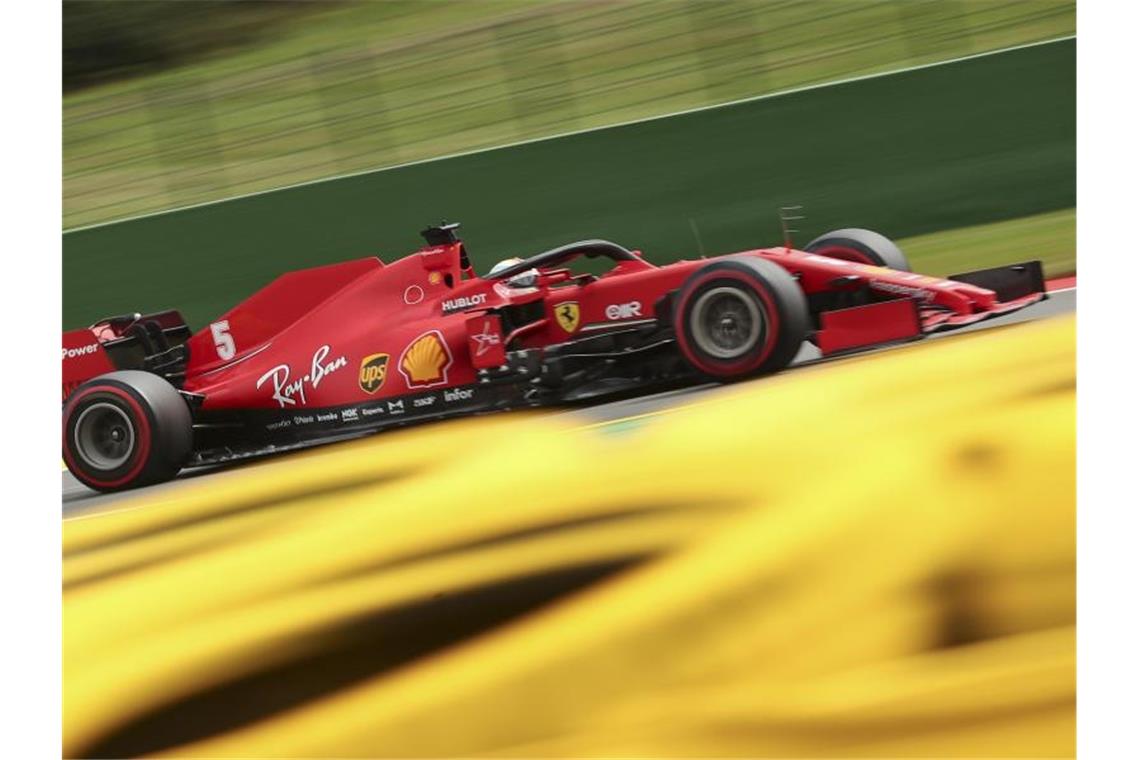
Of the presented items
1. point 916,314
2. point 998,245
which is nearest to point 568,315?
point 916,314

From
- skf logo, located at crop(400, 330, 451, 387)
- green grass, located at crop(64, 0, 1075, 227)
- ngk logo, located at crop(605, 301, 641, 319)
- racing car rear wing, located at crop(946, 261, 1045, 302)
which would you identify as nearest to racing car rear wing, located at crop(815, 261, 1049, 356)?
racing car rear wing, located at crop(946, 261, 1045, 302)

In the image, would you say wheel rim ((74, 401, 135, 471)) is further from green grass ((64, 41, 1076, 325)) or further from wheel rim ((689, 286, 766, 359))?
green grass ((64, 41, 1076, 325))

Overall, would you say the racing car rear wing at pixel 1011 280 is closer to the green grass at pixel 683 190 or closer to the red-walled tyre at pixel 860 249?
the red-walled tyre at pixel 860 249

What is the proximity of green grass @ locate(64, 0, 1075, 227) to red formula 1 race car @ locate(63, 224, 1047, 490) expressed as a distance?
11.0ft

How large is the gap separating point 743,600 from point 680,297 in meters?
2.32

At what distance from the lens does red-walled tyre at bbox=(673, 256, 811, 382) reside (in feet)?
24.1

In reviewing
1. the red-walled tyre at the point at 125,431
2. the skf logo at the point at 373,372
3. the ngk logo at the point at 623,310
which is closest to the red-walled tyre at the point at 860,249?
the ngk logo at the point at 623,310

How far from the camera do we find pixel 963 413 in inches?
261

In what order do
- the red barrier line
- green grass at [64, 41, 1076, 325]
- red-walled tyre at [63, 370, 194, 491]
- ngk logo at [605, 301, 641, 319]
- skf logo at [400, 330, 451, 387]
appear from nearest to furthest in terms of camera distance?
ngk logo at [605, 301, 641, 319]
skf logo at [400, 330, 451, 387]
red-walled tyre at [63, 370, 194, 491]
the red barrier line
green grass at [64, 41, 1076, 325]

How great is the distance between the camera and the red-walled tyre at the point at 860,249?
321 inches

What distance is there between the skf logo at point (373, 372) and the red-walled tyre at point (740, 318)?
5.33 feet

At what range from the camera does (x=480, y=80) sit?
11.8 m

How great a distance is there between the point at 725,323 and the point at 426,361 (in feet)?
5.37

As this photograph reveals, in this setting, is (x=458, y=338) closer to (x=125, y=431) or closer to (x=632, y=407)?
(x=632, y=407)
